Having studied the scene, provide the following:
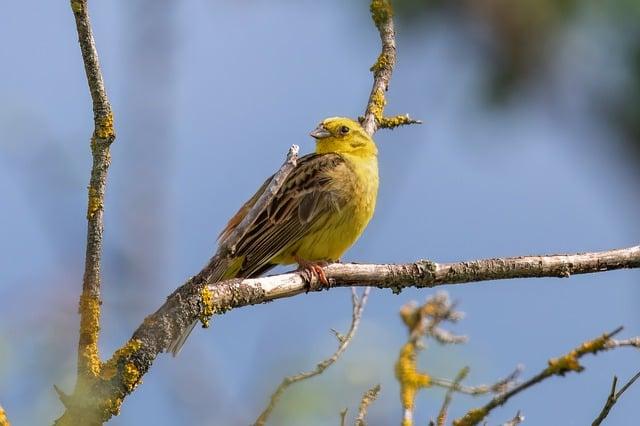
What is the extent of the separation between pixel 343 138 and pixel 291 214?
0.87 meters

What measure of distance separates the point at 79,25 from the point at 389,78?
249 cm

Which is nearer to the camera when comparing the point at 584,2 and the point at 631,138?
the point at 584,2

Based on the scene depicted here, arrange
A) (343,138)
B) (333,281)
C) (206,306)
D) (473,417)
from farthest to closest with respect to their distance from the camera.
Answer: (343,138), (333,281), (206,306), (473,417)

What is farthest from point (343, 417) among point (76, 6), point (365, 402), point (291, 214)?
point (291, 214)

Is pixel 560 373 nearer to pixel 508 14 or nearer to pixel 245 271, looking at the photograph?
pixel 245 271

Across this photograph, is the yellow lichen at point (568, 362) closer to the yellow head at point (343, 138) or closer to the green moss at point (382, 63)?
the green moss at point (382, 63)

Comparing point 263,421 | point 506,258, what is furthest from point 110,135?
point 506,258

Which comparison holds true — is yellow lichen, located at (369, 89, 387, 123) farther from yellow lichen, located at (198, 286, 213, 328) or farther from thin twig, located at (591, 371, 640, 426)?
thin twig, located at (591, 371, 640, 426)

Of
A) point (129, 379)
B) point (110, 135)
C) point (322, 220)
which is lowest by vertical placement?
point (129, 379)

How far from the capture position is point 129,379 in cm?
332

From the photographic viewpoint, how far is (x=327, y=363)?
11.0 feet

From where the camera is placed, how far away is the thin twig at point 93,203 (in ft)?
10.7

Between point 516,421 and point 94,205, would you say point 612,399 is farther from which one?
point 94,205

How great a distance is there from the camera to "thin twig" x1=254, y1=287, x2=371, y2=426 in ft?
9.11
